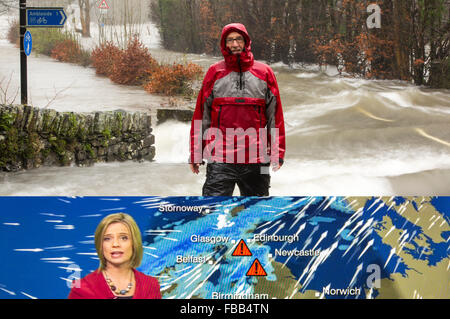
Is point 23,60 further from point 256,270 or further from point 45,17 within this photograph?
point 256,270

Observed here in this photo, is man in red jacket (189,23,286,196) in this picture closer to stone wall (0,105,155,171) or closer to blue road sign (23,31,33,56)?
stone wall (0,105,155,171)

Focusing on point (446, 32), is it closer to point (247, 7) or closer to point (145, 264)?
point (247, 7)

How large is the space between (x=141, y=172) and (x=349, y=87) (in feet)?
5.49

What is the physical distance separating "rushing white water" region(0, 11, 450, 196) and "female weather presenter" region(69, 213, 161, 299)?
0.30 meters

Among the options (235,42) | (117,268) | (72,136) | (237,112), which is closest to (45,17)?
(72,136)

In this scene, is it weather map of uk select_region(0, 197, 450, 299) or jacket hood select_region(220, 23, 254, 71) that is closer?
jacket hood select_region(220, 23, 254, 71)

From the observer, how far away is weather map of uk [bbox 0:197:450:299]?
13.9 feet

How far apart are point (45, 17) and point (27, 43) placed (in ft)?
0.76

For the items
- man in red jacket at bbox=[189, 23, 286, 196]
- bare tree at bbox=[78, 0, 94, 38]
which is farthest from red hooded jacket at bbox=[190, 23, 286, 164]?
bare tree at bbox=[78, 0, 94, 38]

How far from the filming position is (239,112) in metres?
4.16

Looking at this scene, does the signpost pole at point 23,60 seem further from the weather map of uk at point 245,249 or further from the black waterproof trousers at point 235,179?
the black waterproof trousers at point 235,179

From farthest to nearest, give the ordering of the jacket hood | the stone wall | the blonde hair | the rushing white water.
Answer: the stone wall
the rushing white water
the blonde hair
the jacket hood

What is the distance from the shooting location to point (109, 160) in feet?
15.9
